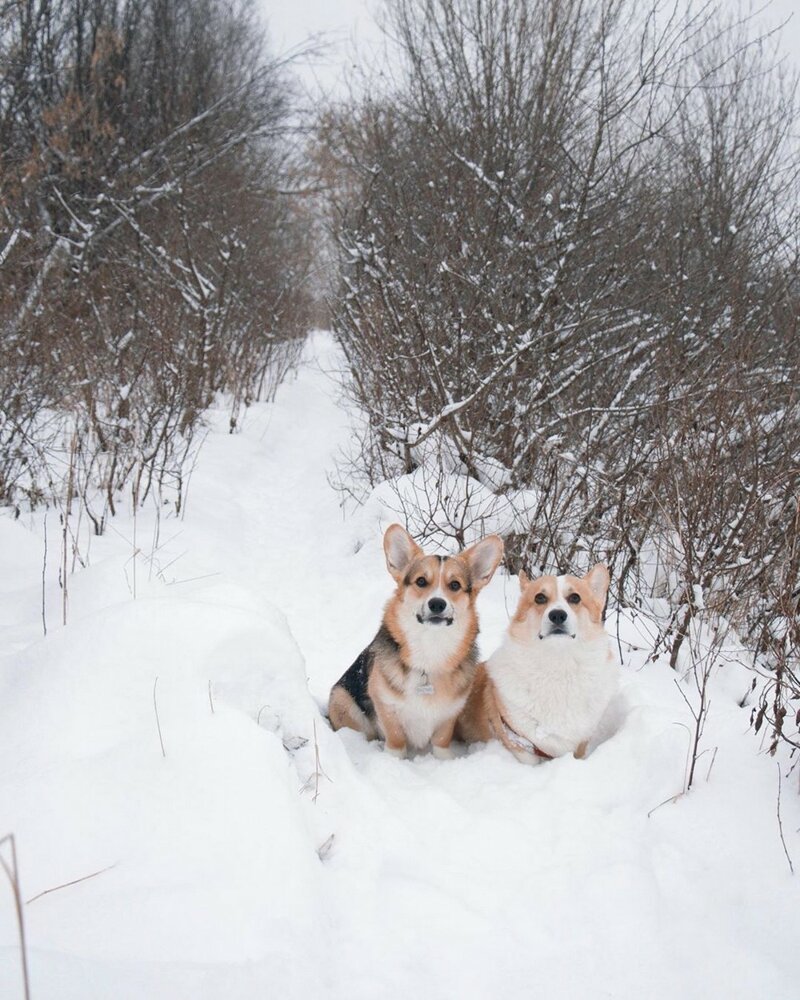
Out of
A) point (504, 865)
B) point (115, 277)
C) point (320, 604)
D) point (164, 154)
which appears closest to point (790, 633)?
point (504, 865)

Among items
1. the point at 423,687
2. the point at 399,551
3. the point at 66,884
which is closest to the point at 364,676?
the point at 423,687

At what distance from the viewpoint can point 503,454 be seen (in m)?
7.19

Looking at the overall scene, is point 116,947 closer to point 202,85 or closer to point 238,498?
point 238,498

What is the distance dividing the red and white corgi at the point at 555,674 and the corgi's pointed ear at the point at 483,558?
0.22 meters

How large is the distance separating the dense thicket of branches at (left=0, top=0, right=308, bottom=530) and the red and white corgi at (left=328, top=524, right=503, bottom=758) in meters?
4.63

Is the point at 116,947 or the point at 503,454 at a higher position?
the point at 503,454

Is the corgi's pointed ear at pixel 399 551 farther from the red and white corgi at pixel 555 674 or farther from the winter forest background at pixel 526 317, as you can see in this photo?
the winter forest background at pixel 526 317

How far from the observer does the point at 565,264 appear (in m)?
7.08

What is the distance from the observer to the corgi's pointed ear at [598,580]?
3287 mm

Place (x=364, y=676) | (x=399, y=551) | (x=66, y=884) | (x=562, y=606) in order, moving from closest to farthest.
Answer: (x=66, y=884), (x=562, y=606), (x=399, y=551), (x=364, y=676)

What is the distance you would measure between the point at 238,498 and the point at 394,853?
25.1 ft

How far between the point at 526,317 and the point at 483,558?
4650mm

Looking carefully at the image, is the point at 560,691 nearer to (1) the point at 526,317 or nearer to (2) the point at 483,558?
(2) the point at 483,558

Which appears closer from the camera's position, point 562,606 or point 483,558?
point 562,606
